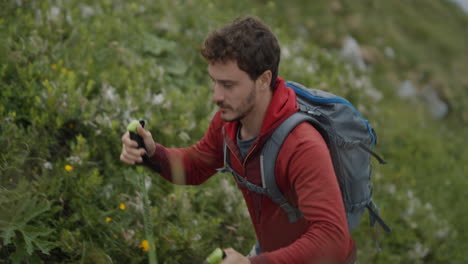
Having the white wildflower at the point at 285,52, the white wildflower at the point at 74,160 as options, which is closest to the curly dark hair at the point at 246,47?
the white wildflower at the point at 74,160

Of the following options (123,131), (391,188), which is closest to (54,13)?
(123,131)

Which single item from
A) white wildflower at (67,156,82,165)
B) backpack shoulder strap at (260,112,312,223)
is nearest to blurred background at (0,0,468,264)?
white wildflower at (67,156,82,165)

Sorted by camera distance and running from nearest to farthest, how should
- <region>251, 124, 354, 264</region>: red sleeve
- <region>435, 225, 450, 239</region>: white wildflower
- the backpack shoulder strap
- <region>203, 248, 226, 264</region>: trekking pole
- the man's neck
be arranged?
1. <region>203, 248, 226, 264</region>: trekking pole
2. <region>251, 124, 354, 264</region>: red sleeve
3. the backpack shoulder strap
4. the man's neck
5. <region>435, 225, 450, 239</region>: white wildflower

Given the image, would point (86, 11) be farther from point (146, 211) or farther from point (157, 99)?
point (146, 211)

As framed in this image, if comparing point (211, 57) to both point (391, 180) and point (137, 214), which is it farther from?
point (391, 180)

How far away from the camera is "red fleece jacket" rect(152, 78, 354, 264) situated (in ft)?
8.14

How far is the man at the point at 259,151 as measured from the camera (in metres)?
2.50

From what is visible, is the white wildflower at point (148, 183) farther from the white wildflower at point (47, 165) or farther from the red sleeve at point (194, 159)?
the red sleeve at point (194, 159)

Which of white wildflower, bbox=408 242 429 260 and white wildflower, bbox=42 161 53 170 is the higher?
white wildflower, bbox=42 161 53 170

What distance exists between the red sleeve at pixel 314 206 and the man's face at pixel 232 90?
371 millimetres

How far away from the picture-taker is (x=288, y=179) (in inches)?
109

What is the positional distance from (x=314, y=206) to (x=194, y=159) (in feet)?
3.85

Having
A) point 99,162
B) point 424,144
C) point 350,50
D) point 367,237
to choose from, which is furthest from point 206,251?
point 350,50

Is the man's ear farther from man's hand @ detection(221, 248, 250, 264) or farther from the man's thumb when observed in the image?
man's hand @ detection(221, 248, 250, 264)
